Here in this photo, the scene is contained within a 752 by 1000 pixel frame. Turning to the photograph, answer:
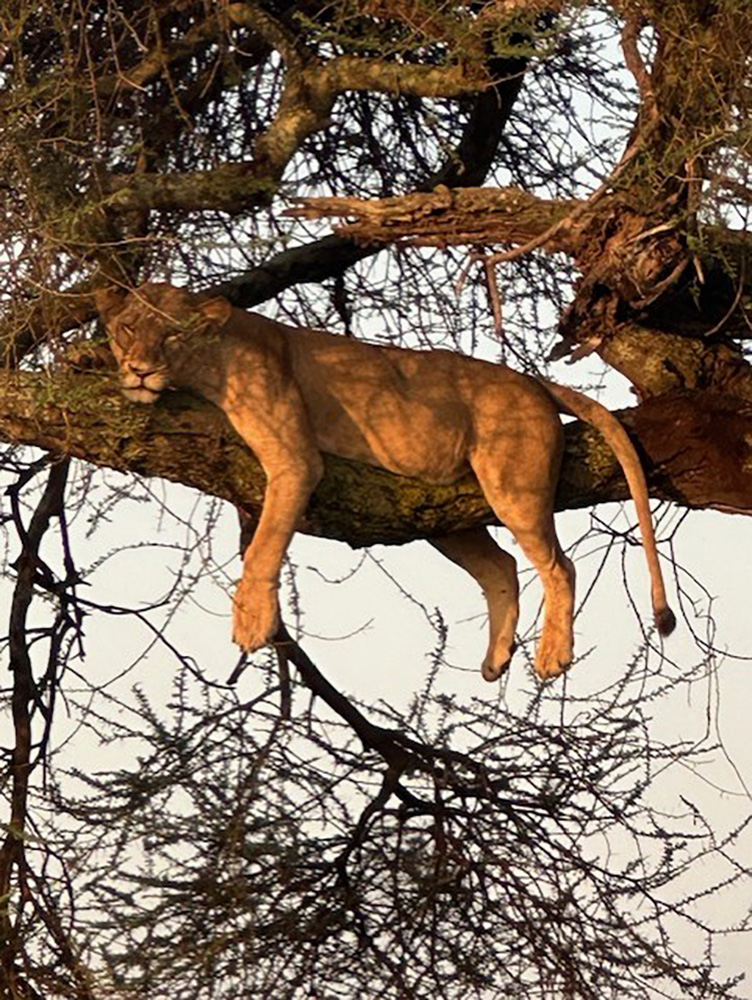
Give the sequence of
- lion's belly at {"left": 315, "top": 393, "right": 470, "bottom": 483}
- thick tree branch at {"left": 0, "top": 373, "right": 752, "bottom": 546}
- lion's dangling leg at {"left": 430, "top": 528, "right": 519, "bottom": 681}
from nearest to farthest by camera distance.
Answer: thick tree branch at {"left": 0, "top": 373, "right": 752, "bottom": 546}
lion's belly at {"left": 315, "top": 393, "right": 470, "bottom": 483}
lion's dangling leg at {"left": 430, "top": 528, "right": 519, "bottom": 681}

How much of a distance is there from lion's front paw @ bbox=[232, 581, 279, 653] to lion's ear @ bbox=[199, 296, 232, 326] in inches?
21.7

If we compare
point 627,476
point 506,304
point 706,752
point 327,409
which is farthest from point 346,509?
point 506,304

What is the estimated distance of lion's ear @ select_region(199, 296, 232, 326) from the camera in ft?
15.9

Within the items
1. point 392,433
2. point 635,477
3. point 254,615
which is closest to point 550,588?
point 635,477

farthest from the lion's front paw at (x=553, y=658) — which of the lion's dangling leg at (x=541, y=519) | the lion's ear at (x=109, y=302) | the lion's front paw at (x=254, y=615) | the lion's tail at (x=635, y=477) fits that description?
the lion's ear at (x=109, y=302)

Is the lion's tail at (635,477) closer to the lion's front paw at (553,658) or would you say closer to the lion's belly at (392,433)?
the lion's front paw at (553,658)

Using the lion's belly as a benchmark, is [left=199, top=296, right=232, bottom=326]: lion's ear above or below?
above

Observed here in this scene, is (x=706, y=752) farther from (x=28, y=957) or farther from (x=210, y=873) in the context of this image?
(x=28, y=957)

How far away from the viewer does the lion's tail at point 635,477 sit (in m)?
5.27

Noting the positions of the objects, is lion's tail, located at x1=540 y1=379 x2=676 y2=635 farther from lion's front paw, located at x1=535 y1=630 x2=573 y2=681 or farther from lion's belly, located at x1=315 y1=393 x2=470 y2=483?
lion's belly, located at x1=315 y1=393 x2=470 y2=483

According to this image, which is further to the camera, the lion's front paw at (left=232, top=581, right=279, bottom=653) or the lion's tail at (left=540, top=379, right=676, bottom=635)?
the lion's tail at (left=540, top=379, right=676, bottom=635)

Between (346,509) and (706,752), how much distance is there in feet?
3.23

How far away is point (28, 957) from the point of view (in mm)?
5270

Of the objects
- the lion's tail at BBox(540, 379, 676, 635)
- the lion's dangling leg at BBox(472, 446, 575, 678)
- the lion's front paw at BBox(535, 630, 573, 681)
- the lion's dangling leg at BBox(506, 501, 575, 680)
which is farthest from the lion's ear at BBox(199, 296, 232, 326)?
the lion's front paw at BBox(535, 630, 573, 681)
